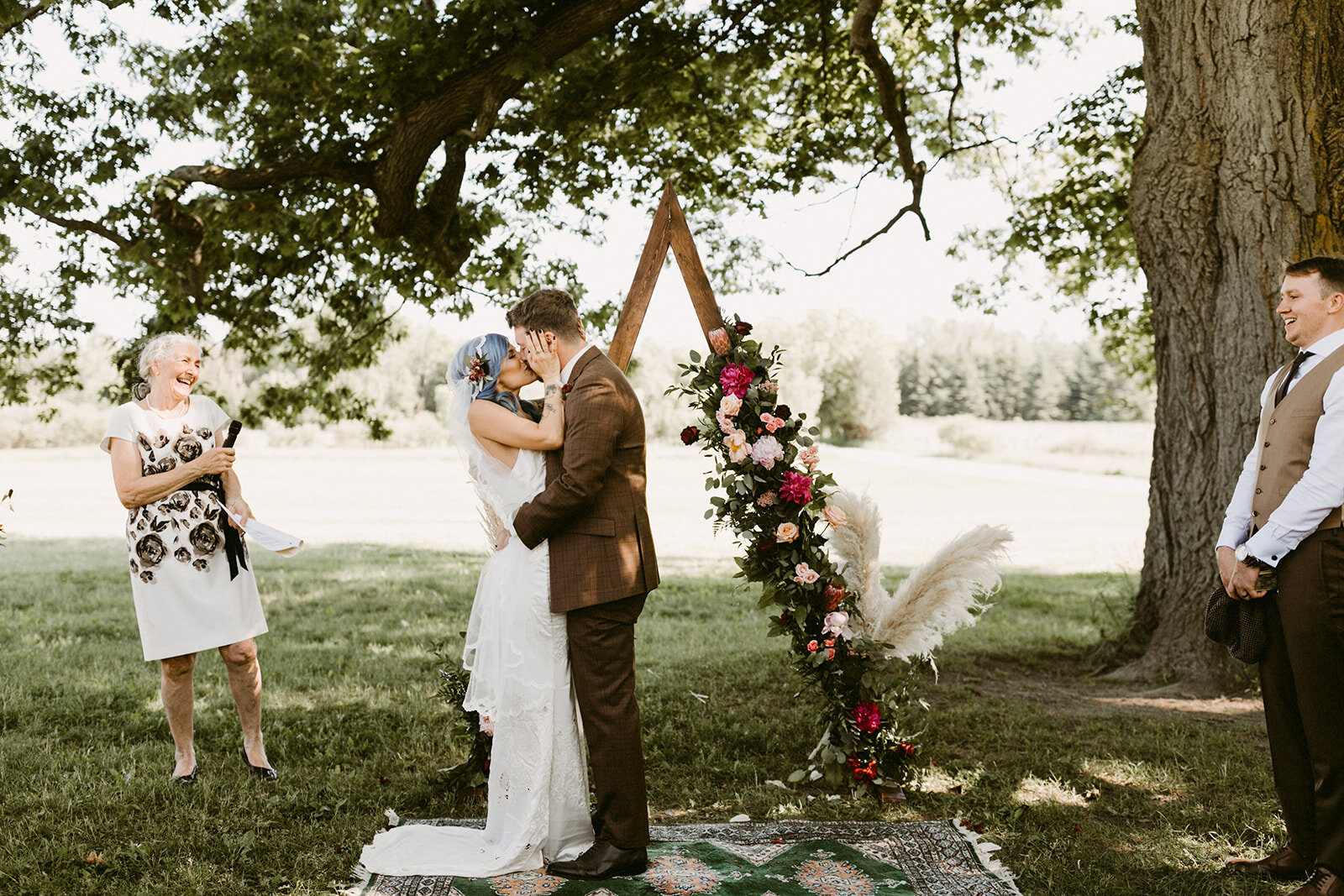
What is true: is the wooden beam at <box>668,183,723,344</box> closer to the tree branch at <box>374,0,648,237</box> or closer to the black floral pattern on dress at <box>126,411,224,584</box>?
the black floral pattern on dress at <box>126,411,224,584</box>

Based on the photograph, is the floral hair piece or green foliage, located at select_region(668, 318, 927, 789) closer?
the floral hair piece

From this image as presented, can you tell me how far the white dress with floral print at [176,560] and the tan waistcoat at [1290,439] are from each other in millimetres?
4280

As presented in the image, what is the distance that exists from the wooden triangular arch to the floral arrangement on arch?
16 centimetres

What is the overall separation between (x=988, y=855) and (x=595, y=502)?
7.09ft

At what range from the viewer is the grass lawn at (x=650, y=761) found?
13.5 feet

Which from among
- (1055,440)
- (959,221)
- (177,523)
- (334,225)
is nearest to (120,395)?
(334,225)

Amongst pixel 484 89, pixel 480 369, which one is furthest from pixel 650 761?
pixel 484 89

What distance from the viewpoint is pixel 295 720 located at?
20.3 ft

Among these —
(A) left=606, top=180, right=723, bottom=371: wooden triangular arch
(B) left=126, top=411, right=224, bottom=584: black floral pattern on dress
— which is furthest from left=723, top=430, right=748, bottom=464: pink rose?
(B) left=126, top=411, right=224, bottom=584: black floral pattern on dress

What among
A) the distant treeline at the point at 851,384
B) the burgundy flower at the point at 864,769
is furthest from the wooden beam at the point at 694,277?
the distant treeline at the point at 851,384

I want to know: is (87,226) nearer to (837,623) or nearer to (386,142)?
(386,142)

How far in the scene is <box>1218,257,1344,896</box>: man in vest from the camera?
3592 mm

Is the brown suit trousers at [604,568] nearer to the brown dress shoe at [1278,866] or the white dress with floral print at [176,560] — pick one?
the white dress with floral print at [176,560]

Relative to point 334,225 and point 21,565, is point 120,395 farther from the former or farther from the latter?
point 21,565
